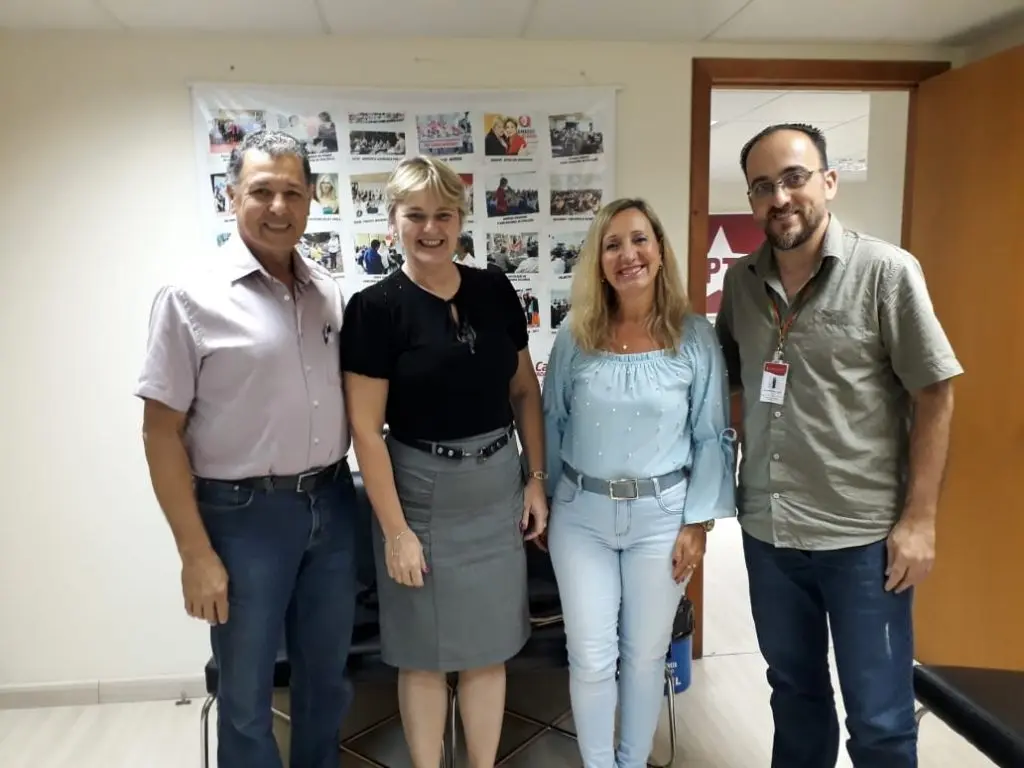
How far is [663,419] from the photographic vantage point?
166 centimetres

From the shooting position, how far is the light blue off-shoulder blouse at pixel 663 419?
1657 mm

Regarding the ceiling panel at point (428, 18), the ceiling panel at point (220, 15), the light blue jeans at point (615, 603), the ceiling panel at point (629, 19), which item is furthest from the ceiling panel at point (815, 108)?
the light blue jeans at point (615, 603)

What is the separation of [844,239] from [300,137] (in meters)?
1.63

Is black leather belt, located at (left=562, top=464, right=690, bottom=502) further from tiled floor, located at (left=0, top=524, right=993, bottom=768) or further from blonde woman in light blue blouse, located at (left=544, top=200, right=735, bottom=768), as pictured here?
tiled floor, located at (left=0, top=524, right=993, bottom=768)

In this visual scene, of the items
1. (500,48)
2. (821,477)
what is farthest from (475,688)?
(500,48)

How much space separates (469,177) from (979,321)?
1.69 m

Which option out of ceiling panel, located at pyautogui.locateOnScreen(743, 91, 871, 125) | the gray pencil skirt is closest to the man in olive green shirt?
the gray pencil skirt

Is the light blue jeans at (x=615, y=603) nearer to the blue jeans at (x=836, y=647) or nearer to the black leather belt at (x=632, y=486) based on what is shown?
the black leather belt at (x=632, y=486)

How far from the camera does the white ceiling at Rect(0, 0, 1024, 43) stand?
2.01m

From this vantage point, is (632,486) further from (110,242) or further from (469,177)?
(110,242)

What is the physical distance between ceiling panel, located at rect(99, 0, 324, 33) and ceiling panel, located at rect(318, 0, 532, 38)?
81mm

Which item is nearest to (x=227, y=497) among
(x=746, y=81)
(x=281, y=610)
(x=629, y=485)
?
(x=281, y=610)

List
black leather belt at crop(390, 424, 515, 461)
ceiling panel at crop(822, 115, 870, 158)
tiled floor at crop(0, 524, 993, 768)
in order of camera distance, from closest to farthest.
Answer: black leather belt at crop(390, 424, 515, 461)
tiled floor at crop(0, 524, 993, 768)
ceiling panel at crop(822, 115, 870, 158)

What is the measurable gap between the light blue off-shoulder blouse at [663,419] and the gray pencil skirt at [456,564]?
21 centimetres
